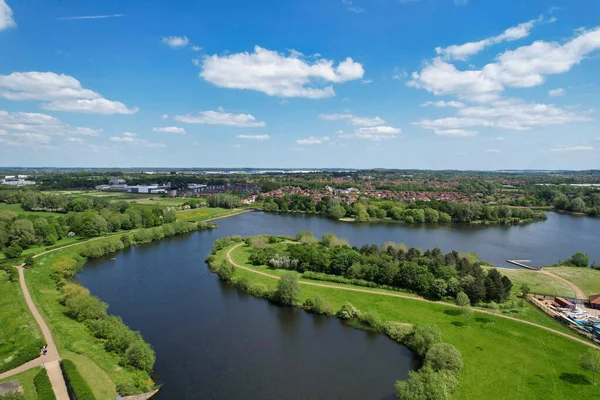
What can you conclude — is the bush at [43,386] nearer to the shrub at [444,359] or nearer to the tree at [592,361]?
the shrub at [444,359]

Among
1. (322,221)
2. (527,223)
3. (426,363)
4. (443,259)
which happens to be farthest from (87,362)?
(527,223)

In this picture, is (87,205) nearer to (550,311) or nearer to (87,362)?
(87,362)

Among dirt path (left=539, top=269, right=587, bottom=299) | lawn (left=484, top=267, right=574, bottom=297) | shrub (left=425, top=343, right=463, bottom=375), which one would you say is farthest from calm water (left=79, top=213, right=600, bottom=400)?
lawn (left=484, top=267, right=574, bottom=297)

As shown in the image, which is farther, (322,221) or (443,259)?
(322,221)

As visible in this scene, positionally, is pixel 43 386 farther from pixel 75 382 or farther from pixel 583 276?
pixel 583 276

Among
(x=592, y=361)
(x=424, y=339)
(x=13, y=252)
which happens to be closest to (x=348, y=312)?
(x=424, y=339)

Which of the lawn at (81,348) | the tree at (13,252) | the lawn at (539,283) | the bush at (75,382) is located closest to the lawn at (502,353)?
the lawn at (539,283)

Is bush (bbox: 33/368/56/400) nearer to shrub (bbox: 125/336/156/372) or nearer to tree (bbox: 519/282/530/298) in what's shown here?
shrub (bbox: 125/336/156/372)
